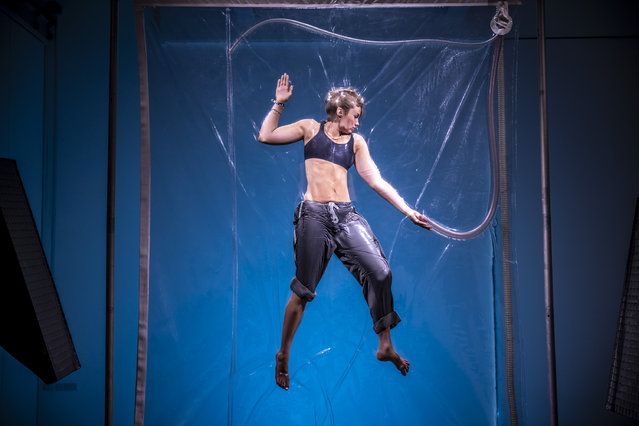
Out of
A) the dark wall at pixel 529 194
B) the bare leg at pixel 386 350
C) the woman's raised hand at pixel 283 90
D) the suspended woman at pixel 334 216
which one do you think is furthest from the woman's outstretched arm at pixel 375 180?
the dark wall at pixel 529 194

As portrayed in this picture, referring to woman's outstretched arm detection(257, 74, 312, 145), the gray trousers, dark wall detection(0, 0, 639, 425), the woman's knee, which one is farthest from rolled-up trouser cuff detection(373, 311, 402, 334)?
woman's outstretched arm detection(257, 74, 312, 145)

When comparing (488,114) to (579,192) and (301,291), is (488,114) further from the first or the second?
(301,291)

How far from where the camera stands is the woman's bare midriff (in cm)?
239

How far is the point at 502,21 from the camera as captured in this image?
97.3 inches

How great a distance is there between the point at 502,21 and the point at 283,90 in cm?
119

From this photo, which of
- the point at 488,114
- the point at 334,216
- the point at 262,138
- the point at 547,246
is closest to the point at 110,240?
the point at 262,138

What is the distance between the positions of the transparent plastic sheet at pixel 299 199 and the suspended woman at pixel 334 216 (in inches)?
2.7

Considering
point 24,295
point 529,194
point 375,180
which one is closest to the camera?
point 24,295

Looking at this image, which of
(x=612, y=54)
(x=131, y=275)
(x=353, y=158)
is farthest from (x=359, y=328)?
(x=612, y=54)

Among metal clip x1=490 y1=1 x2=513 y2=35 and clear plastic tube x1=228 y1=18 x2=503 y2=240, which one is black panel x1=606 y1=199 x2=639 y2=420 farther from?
metal clip x1=490 y1=1 x2=513 y2=35

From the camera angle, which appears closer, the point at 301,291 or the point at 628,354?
the point at 628,354

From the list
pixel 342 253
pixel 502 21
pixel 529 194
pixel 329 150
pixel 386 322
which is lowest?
pixel 386 322

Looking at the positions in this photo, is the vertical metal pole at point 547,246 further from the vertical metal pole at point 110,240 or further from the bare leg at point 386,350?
the vertical metal pole at point 110,240

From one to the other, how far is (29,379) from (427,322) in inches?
89.2
